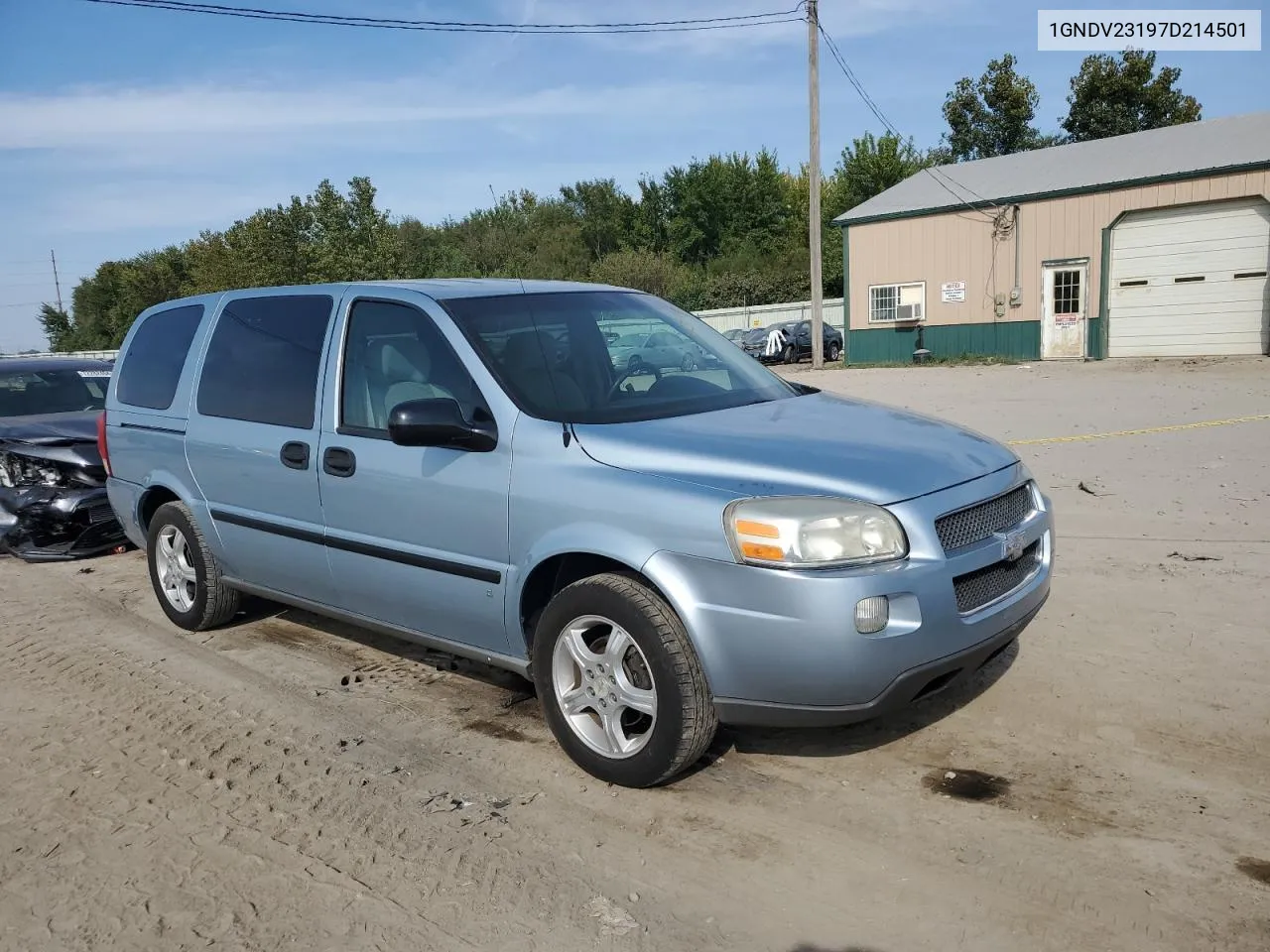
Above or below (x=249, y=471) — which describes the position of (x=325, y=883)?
below

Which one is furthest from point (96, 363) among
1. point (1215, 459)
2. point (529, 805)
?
point (1215, 459)

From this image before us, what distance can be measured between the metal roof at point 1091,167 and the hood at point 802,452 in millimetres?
21878

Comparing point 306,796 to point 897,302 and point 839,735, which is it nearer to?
point 839,735

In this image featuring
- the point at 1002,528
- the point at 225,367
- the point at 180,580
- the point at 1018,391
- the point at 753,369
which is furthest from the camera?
the point at 1018,391

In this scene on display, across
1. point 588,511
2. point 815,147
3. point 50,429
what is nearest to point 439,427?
point 588,511

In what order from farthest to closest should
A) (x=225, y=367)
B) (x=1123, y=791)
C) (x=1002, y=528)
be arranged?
(x=225, y=367), (x=1002, y=528), (x=1123, y=791)

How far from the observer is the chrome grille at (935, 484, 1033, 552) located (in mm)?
3383

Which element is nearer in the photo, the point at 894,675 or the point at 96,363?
the point at 894,675

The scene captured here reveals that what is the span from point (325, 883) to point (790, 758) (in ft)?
5.61

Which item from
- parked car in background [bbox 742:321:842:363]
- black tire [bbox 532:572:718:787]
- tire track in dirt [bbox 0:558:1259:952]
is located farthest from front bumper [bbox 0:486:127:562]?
parked car in background [bbox 742:321:842:363]

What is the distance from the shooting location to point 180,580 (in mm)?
5848

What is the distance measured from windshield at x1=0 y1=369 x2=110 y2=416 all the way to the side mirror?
21.2 feet

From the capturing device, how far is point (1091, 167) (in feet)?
83.4

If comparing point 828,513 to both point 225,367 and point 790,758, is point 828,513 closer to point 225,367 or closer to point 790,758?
point 790,758
